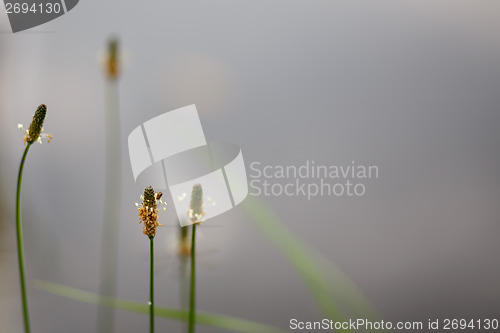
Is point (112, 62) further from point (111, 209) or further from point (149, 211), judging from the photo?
point (149, 211)

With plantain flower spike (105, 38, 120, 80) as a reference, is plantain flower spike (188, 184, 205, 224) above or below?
below

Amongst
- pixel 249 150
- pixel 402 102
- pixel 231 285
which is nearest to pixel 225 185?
pixel 249 150

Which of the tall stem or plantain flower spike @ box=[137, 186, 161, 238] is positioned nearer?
plantain flower spike @ box=[137, 186, 161, 238]

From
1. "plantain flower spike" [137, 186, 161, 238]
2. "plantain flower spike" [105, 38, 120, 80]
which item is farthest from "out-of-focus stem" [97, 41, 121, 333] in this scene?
"plantain flower spike" [137, 186, 161, 238]

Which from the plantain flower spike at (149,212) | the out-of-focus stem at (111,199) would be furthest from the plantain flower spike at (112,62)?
the plantain flower spike at (149,212)

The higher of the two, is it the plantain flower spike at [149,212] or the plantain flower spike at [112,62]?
the plantain flower spike at [112,62]

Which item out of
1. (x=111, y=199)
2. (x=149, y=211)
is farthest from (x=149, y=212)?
(x=111, y=199)

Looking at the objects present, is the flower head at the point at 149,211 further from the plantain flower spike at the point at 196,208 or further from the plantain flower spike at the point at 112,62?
the plantain flower spike at the point at 112,62

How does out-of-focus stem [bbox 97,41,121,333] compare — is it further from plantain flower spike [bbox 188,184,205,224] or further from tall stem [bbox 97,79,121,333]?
plantain flower spike [bbox 188,184,205,224]

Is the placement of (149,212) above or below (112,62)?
below

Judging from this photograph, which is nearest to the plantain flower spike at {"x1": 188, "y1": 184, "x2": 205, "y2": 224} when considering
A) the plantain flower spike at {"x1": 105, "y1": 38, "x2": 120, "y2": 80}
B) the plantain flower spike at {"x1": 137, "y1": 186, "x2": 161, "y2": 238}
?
the plantain flower spike at {"x1": 137, "y1": 186, "x2": 161, "y2": 238}

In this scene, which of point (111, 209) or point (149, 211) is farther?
point (111, 209)
